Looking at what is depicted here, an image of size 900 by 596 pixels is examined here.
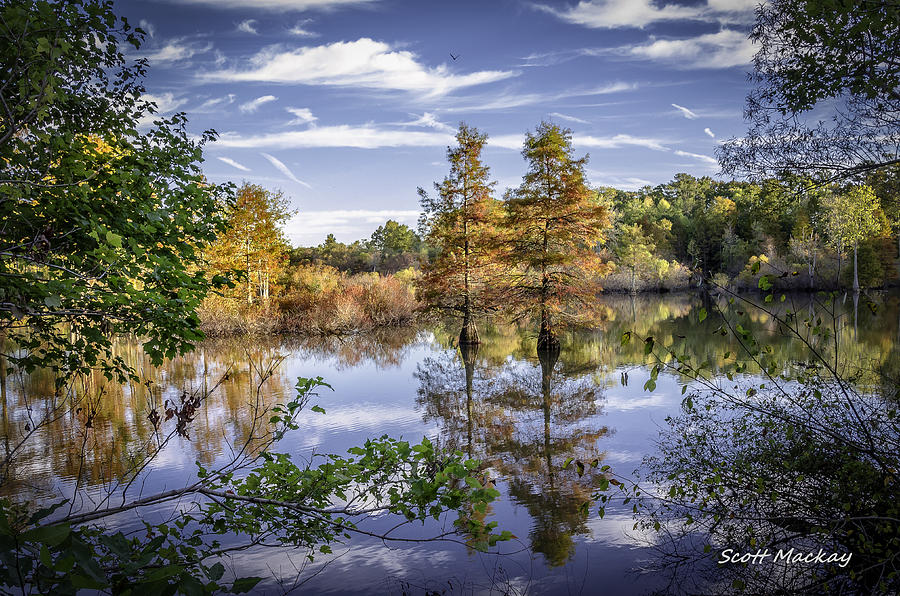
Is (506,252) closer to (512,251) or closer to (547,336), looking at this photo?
(512,251)

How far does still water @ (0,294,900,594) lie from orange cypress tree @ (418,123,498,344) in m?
2.18

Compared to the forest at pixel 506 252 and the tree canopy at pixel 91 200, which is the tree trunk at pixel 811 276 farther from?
the tree canopy at pixel 91 200

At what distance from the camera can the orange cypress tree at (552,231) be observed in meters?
20.7

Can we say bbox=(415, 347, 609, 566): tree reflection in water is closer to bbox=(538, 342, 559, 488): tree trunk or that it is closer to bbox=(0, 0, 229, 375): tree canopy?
bbox=(538, 342, 559, 488): tree trunk

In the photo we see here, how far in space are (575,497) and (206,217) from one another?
560 cm

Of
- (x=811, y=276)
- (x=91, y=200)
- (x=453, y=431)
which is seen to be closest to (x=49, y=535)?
(x=91, y=200)

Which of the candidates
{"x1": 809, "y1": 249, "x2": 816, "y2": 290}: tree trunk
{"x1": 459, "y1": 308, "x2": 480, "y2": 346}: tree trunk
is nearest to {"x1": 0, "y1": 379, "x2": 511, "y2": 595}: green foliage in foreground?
{"x1": 459, "y1": 308, "x2": 480, "y2": 346}: tree trunk

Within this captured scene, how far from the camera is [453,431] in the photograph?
1073cm

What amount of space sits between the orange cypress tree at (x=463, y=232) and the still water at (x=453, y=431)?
7.16 ft

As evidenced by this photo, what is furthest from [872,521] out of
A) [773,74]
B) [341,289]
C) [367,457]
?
[341,289]

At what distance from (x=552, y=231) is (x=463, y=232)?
3697 mm

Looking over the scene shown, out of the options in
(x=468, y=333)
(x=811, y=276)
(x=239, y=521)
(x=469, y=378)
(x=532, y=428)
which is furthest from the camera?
(x=811, y=276)

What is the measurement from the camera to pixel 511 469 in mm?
8492

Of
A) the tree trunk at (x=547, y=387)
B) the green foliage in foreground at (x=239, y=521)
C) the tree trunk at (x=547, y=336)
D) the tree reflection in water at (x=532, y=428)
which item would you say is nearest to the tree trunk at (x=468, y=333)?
the tree trunk at (x=547, y=336)
